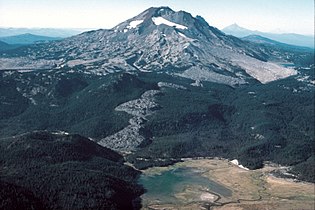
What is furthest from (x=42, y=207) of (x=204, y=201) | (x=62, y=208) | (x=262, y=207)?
(x=262, y=207)

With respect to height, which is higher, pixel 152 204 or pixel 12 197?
pixel 12 197

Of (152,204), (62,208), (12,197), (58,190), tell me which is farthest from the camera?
(152,204)

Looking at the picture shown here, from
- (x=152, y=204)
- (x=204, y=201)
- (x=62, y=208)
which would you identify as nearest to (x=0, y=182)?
(x=62, y=208)

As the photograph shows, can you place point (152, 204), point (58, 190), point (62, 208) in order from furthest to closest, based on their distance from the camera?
point (152, 204), point (58, 190), point (62, 208)

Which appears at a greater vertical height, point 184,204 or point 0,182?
point 0,182

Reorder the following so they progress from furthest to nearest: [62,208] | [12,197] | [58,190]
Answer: [58,190] → [62,208] → [12,197]

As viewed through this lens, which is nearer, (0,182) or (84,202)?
(0,182)

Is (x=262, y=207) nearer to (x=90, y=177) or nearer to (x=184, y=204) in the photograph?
(x=184, y=204)

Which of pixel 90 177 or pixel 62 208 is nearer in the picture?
pixel 62 208

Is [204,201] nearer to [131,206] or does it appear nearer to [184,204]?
[184,204]
